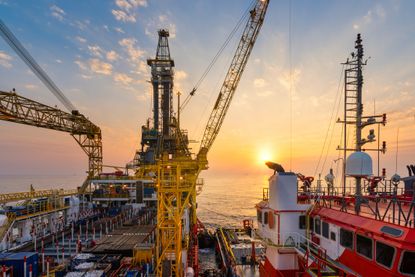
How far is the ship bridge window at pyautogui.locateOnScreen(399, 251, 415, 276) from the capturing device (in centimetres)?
1004

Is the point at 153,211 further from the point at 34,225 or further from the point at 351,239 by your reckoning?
the point at 351,239

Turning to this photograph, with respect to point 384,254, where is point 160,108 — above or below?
above

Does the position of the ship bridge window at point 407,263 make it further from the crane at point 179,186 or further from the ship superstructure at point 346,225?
the crane at point 179,186

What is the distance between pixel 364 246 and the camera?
1239 centimetres

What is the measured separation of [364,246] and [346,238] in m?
1.65

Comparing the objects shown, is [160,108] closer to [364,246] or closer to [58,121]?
[58,121]

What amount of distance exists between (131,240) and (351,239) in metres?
19.4

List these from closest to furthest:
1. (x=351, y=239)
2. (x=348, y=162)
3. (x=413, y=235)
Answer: (x=413, y=235) < (x=351, y=239) < (x=348, y=162)

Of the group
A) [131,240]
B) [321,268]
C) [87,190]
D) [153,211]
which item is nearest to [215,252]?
[153,211]

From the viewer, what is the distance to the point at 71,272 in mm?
15992

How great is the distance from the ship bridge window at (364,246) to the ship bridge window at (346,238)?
2.31 feet

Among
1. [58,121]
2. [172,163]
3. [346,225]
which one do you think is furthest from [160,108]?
[346,225]

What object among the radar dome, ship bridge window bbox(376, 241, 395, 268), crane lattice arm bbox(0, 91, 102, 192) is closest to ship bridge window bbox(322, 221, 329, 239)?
the radar dome

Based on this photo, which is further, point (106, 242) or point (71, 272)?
point (106, 242)
